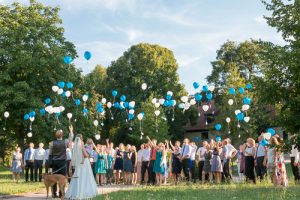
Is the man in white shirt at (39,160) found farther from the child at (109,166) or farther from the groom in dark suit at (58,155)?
the groom in dark suit at (58,155)

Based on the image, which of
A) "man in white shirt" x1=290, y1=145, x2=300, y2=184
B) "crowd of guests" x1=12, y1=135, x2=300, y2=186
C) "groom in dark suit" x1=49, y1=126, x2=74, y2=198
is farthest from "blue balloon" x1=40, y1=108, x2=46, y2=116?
"man in white shirt" x1=290, y1=145, x2=300, y2=184

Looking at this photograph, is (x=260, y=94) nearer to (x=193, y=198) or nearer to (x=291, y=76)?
(x=291, y=76)

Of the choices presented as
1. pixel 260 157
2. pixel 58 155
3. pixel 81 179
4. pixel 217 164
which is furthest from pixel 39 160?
pixel 260 157

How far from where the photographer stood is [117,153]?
21.7 metres

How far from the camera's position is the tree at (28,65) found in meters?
30.7

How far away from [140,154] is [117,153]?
1.76 metres


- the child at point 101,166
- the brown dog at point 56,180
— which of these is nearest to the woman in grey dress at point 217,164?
the child at point 101,166

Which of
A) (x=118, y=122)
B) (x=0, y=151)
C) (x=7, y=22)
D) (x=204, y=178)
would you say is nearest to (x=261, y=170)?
(x=204, y=178)

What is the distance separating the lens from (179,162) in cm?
1984

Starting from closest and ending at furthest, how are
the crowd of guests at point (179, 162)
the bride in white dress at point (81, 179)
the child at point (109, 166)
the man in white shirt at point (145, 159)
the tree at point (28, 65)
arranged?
the bride in white dress at point (81, 179) → the crowd of guests at point (179, 162) → the man in white shirt at point (145, 159) → the child at point (109, 166) → the tree at point (28, 65)

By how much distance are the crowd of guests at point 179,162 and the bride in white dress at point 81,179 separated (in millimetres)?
2669

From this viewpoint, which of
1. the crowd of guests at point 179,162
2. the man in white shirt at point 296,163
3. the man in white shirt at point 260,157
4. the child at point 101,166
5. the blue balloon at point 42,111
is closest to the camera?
the man in white shirt at point 296,163

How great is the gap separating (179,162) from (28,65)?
1591 centimetres

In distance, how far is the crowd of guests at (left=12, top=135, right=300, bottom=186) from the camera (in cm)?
1697
